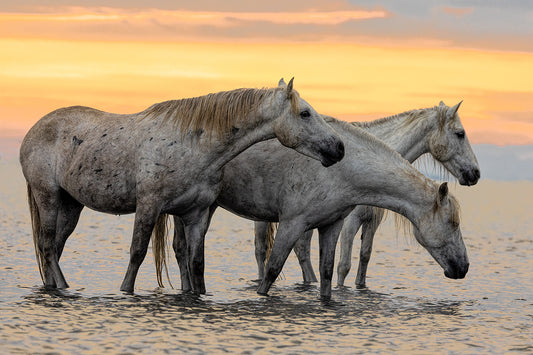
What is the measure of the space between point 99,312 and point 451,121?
6.28m

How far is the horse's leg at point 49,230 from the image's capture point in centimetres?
1239

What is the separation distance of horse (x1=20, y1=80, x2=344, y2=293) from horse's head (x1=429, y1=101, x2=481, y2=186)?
3.25 meters

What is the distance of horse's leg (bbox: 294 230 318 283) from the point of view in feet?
45.9

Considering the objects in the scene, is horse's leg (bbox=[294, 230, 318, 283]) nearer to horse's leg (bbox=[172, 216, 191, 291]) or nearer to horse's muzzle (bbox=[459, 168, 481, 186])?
horse's leg (bbox=[172, 216, 191, 291])

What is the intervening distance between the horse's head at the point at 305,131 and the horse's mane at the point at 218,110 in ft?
0.21

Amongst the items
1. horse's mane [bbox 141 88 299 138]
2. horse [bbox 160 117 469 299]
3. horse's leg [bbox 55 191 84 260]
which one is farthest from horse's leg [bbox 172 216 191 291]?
horse's mane [bbox 141 88 299 138]

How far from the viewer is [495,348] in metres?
9.02

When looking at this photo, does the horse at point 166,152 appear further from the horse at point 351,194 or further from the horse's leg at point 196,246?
the horse at point 351,194

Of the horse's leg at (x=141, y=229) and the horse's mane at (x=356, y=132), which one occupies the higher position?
the horse's mane at (x=356, y=132)

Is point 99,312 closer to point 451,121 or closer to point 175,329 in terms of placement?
point 175,329

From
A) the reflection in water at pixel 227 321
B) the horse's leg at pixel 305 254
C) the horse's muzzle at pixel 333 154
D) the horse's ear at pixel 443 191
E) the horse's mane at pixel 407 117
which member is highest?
the horse's mane at pixel 407 117

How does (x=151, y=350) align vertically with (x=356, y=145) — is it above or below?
below

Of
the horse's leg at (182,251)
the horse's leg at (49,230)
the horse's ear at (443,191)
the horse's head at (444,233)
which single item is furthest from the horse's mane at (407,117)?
the horse's leg at (49,230)

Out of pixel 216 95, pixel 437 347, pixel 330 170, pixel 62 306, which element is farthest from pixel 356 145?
pixel 62 306
